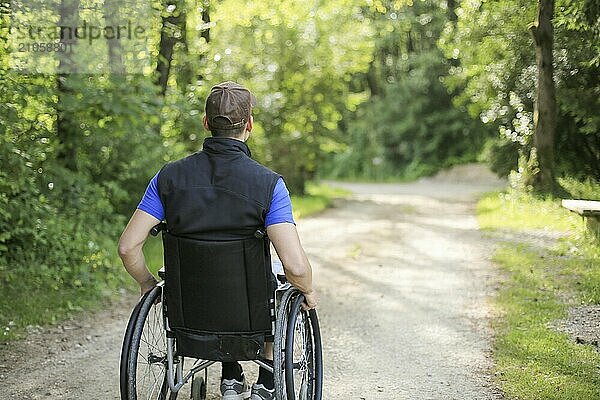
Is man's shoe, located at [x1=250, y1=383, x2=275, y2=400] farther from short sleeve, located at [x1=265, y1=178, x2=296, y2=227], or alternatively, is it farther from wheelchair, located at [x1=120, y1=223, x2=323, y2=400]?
short sleeve, located at [x1=265, y1=178, x2=296, y2=227]

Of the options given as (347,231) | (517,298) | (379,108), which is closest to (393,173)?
(379,108)

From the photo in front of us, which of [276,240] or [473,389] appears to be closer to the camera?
[276,240]

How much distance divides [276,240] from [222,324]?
1.34 ft

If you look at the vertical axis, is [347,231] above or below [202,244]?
below

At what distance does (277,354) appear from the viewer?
3275 millimetres

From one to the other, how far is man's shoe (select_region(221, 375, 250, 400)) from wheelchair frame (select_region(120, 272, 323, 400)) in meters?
0.12

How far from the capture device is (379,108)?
91.8 feet

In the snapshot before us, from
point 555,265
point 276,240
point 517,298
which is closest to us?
point 276,240

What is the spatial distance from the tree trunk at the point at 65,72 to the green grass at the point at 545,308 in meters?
4.32

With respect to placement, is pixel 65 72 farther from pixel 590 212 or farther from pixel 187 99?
pixel 590 212

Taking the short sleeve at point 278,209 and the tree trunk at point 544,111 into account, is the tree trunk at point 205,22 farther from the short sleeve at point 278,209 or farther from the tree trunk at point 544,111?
the short sleeve at point 278,209

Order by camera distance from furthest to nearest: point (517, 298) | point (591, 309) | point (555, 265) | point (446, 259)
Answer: point (446, 259) → point (555, 265) → point (517, 298) → point (591, 309)

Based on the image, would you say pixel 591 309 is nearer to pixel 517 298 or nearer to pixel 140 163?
pixel 517 298

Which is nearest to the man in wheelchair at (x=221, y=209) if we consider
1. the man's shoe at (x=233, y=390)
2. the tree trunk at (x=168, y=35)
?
the man's shoe at (x=233, y=390)
